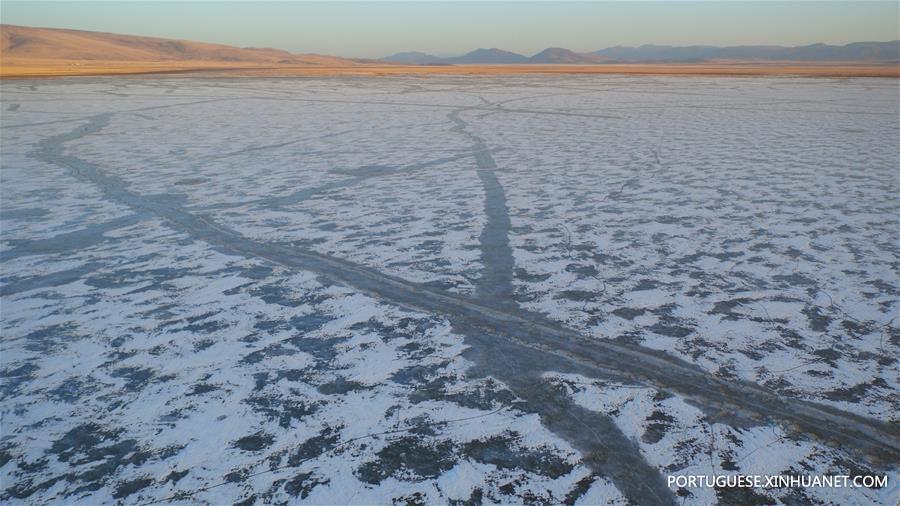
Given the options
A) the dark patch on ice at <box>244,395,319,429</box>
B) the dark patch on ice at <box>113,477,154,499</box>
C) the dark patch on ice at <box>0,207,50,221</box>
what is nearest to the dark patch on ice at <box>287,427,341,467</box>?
the dark patch on ice at <box>244,395,319,429</box>

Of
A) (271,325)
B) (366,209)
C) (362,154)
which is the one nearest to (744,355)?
(271,325)

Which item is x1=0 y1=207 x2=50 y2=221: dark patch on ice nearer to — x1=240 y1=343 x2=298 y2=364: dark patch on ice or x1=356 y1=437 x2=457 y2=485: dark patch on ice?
x1=240 y1=343 x2=298 y2=364: dark patch on ice

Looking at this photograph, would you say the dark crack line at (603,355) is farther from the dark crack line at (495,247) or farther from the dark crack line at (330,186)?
the dark crack line at (330,186)

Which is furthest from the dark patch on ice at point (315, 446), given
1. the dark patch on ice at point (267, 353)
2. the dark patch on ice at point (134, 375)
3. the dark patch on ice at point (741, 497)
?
the dark patch on ice at point (741, 497)

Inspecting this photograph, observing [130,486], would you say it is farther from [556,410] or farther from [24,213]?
[24,213]

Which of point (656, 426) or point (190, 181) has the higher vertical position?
point (190, 181)

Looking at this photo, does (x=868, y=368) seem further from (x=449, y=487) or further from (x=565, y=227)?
(x=565, y=227)

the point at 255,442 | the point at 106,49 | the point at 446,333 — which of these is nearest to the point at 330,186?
the point at 446,333
